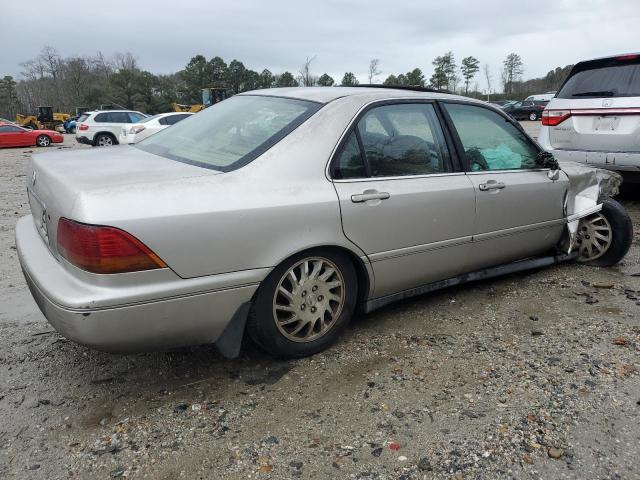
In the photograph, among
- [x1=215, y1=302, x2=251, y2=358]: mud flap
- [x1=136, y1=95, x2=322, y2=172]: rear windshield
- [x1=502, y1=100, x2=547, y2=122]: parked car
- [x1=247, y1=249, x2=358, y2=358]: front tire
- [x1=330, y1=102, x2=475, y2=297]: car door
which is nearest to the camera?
[x1=215, y1=302, x2=251, y2=358]: mud flap

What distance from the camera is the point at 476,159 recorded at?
351 centimetres

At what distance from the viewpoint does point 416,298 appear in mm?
3789

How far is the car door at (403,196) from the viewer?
2.88 meters

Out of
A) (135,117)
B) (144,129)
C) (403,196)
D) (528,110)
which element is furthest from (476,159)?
(528,110)

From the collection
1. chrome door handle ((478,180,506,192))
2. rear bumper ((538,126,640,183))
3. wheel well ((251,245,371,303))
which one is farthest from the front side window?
rear bumper ((538,126,640,183))

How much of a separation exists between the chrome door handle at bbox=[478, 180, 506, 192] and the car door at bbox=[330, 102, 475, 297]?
11cm

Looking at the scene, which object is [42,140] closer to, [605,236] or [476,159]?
[476,159]

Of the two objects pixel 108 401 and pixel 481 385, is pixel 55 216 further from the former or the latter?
pixel 481 385

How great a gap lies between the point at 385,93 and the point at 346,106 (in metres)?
0.41

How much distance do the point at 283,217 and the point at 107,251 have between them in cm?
84

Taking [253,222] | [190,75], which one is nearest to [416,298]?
[253,222]

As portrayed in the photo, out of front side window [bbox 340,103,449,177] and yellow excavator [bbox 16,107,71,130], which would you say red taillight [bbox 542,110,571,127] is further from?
yellow excavator [bbox 16,107,71,130]

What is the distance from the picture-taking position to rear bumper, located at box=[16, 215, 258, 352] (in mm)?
2156

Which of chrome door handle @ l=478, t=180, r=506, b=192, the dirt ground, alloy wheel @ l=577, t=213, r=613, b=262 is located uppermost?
chrome door handle @ l=478, t=180, r=506, b=192
